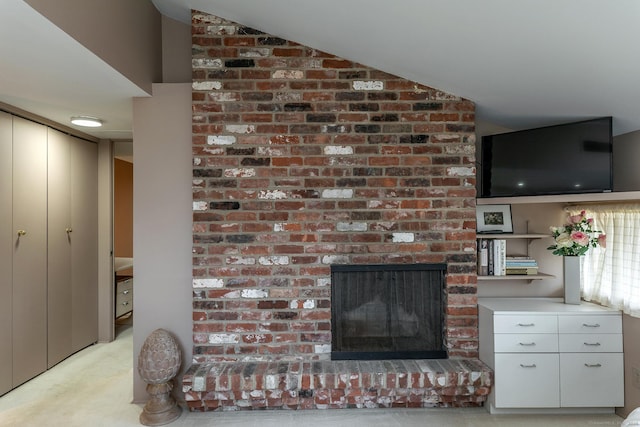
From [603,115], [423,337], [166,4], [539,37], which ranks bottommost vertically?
[423,337]

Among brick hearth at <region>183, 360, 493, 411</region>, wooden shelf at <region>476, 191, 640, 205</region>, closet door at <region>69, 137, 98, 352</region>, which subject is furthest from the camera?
closet door at <region>69, 137, 98, 352</region>

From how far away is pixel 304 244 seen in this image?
2.58 m

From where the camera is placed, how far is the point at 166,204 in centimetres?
263

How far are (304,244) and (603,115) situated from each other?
2102 mm

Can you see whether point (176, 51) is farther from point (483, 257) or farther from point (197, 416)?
point (483, 257)

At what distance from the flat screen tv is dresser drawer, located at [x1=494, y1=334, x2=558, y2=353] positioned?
0.95 metres

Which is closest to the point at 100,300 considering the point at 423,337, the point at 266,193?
the point at 266,193

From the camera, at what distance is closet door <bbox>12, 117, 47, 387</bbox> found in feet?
9.30

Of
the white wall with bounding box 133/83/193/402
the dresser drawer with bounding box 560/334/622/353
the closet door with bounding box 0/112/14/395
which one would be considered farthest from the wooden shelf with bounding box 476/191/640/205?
the closet door with bounding box 0/112/14/395

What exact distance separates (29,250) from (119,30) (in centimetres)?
193

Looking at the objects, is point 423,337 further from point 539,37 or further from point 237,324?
point 539,37

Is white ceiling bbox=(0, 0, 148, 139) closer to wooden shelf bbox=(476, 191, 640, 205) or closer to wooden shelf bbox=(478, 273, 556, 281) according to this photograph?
wooden shelf bbox=(476, 191, 640, 205)

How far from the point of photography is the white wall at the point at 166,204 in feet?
8.59

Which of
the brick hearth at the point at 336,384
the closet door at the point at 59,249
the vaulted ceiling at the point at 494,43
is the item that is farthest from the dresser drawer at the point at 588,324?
the closet door at the point at 59,249
